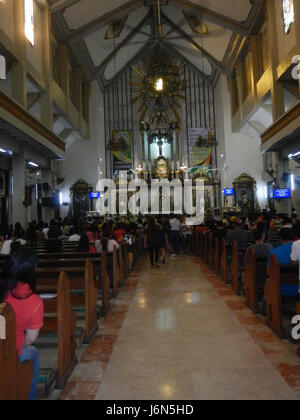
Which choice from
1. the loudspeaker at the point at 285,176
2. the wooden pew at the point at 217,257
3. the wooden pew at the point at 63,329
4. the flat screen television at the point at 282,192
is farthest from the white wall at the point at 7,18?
the loudspeaker at the point at 285,176

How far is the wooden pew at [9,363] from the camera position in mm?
2098

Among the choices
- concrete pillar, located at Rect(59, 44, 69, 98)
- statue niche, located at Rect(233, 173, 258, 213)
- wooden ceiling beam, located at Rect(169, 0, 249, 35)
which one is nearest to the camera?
wooden ceiling beam, located at Rect(169, 0, 249, 35)

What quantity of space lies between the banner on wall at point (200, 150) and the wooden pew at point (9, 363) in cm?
2306

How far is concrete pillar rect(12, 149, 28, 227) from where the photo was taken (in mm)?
12480

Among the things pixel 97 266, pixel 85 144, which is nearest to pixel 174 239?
pixel 97 266

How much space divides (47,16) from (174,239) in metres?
10.5

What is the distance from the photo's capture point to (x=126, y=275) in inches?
348

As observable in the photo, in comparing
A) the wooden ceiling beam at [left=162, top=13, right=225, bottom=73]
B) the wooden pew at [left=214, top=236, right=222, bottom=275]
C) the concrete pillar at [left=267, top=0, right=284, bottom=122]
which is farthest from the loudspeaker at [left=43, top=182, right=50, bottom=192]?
the wooden ceiling beam at [left=162, top=13, right=225, bottom=73]

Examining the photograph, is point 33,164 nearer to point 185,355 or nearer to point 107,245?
point 107,245

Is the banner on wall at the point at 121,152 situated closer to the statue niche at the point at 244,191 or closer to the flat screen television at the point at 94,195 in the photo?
the flat screen television at the point at 94,195

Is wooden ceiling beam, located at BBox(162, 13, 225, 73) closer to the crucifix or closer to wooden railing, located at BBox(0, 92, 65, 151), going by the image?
the crucifix

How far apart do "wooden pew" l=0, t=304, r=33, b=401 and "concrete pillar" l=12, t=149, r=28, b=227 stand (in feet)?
35.2

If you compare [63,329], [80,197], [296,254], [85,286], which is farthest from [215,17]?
[63,329]

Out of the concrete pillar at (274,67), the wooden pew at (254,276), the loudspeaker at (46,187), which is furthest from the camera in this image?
the loudspeaker at (46,187)
